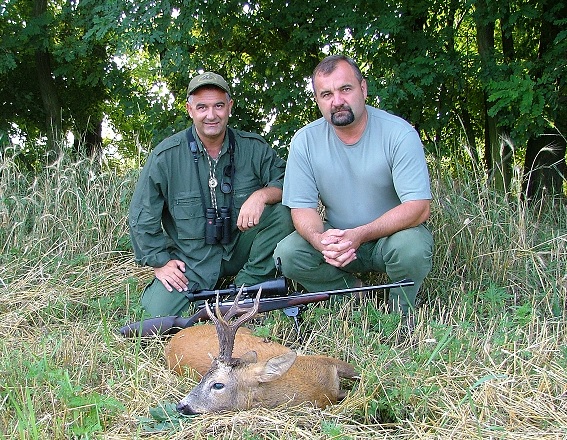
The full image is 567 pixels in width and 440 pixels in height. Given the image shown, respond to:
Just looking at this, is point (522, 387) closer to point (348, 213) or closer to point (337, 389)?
point (337, 389)

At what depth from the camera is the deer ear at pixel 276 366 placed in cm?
358

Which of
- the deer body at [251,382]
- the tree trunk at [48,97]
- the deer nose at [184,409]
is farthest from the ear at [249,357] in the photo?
the tree trunk at [48,97]

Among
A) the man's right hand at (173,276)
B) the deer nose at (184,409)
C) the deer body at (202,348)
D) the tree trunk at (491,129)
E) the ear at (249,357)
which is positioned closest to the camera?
the deer nose at (184,409)

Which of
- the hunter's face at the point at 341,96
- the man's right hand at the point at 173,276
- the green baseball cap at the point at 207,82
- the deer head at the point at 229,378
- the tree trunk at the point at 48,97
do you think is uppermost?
the tree trunk at the point at 48,97

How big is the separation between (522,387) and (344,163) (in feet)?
7.09

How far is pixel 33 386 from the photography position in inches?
152

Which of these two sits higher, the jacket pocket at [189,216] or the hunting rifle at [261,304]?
the jacket pocket at [189,216]

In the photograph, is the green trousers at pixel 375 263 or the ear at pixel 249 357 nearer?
the ear at pixel 249 357

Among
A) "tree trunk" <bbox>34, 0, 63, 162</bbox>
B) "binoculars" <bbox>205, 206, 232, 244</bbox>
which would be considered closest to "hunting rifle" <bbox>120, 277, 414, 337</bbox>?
"binoculars" <bbox>205, 206, 232, 244</bbox>

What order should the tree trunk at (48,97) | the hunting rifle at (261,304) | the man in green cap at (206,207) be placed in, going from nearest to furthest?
1. the hunting rifle at (261,304)
2. the man in green cap at (206,207)
3. the tree trunk at (48,97)

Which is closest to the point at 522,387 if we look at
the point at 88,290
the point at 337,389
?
the point at 337,389

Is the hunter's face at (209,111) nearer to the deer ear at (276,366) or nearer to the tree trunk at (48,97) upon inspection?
the deer ear at (276,366)

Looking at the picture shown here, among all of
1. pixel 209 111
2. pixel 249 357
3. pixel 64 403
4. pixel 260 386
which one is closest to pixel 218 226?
pixel 209 111

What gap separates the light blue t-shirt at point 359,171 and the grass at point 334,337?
672 millimetres
